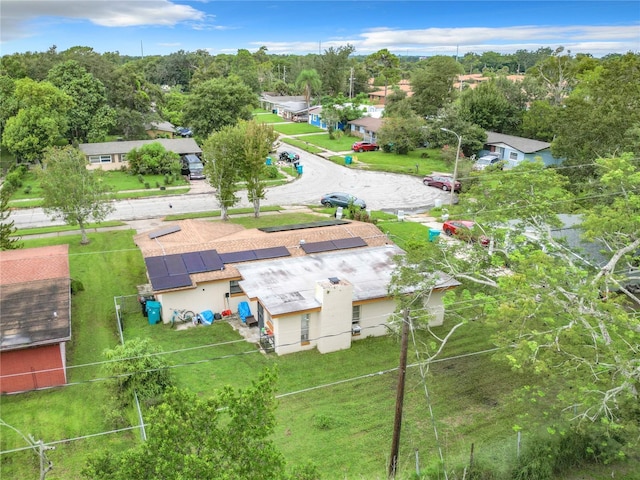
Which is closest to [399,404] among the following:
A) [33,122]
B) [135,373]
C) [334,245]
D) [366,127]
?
[135,373]

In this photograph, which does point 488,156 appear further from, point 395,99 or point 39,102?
point 39,102

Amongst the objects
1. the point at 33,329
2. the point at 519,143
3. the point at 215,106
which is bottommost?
the point at 33,329

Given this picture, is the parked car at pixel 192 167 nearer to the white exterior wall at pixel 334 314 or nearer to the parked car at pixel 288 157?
the parked car at pixel 288 157

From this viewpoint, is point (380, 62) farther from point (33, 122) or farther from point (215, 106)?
point (33, 122)

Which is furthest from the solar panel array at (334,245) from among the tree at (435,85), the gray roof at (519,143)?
the tree at (435,85)

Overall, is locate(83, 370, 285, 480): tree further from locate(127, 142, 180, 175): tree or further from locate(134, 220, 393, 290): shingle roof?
locate(127, 142, 180, 175): tree

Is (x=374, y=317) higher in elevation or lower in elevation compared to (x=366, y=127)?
lower

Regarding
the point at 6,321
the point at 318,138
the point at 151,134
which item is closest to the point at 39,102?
the point at 151,134
